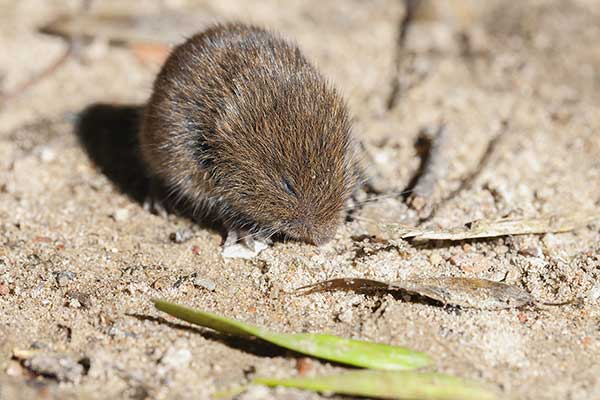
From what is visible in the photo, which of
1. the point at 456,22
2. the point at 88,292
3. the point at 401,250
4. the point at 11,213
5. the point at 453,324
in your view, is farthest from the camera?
the point at 456,22

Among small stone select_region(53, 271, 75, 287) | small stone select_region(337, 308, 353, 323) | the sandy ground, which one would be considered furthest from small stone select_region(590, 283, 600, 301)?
small stone select_region(53, 271, 75, 287)

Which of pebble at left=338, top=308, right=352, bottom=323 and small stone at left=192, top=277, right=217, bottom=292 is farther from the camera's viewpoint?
small stone at left=192, top=277, right=217, bottom=292

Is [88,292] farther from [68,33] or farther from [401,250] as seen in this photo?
[68,33]

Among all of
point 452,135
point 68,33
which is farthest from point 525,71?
point 68,33

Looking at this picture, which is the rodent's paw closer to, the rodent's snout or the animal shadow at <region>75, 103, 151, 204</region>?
the rodent's snout

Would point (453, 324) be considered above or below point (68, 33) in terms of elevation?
above

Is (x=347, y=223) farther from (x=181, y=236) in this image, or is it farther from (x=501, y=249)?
(x=181, y=236)
